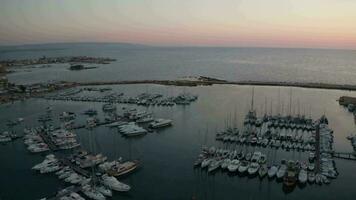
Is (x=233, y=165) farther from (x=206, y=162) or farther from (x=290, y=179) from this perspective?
(x=290, y=179)

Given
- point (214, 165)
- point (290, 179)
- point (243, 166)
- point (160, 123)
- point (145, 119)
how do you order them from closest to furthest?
point (290, 179) < point (243, 166) < point (214, 165) < point (160, 123) < point (145, 119)

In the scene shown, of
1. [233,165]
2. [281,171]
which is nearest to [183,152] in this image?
[233,165]

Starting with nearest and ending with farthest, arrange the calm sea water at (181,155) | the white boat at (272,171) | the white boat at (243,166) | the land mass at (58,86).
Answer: the calm sea water at (181,155) → the white boat at (272,171) → the white boat at (243,166) → the land mass at (58,86)

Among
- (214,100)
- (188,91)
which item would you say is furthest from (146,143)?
(188,91)

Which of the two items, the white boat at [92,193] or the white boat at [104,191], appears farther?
the white boat at [104,191]

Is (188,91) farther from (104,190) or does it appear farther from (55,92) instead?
(104,190)

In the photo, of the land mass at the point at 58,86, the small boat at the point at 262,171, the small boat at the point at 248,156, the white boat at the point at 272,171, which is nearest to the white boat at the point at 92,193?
the small boat at the point at 262,171

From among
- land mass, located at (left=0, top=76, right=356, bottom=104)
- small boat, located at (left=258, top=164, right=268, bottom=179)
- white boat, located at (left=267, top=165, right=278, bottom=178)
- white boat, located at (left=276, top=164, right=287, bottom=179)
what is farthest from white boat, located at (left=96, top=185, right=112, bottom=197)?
land mass, located at (left=0, top=76, right=356, bottom=104)

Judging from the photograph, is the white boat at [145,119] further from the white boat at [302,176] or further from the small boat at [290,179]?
the white boat at [302,176]
